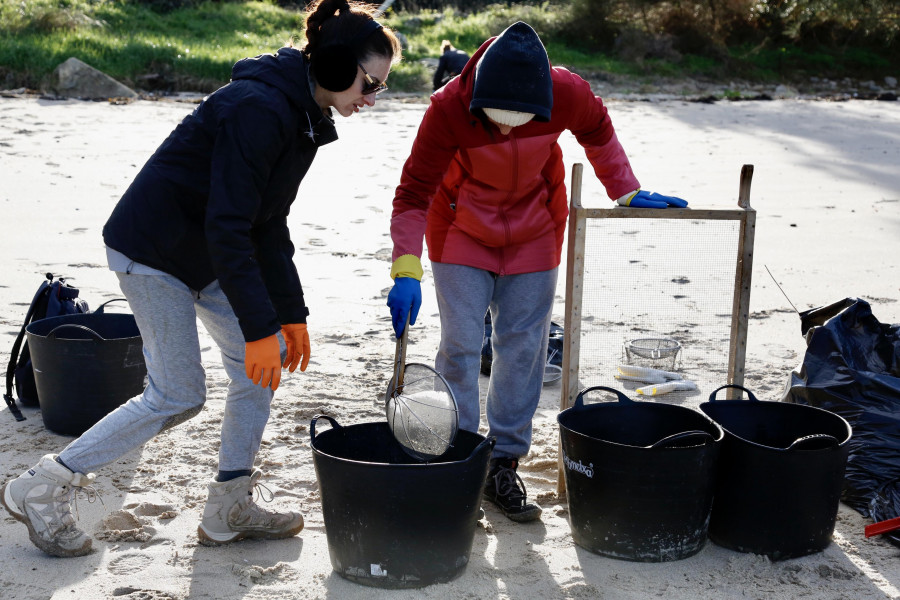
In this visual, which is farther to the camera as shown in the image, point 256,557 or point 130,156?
point 130,156

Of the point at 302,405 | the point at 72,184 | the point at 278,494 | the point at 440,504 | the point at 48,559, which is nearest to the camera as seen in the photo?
the point at 440,504

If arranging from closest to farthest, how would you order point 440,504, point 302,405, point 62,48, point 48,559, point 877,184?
1. point 440,504
2. point 48,559
3. point 302,405
4. point 877,184
5. point 62,48

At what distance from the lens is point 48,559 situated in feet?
9.66

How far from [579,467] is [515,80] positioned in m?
1.22

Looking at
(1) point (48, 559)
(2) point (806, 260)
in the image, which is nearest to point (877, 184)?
(2) point (806, 260)

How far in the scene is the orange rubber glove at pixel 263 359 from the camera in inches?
105

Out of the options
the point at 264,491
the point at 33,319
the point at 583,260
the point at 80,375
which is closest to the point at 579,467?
the point at 583,260

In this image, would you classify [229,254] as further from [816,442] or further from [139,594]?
[816,442]

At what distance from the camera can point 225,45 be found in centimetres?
2025

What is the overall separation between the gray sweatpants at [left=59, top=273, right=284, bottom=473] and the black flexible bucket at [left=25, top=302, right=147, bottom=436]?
3.24ft

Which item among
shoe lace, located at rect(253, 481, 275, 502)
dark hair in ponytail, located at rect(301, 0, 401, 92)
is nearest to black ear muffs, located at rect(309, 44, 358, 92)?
dark hair in ponytail, located at rect(301, 0, 401, 92)

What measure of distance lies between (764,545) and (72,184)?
7195mm

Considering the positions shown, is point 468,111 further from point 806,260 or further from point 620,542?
point 806,260

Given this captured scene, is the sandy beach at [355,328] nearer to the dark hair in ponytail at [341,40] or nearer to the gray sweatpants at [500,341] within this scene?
the gray sweatpants at [500,341]
